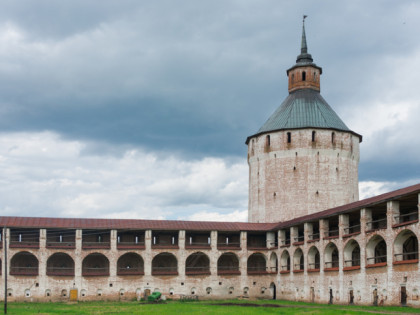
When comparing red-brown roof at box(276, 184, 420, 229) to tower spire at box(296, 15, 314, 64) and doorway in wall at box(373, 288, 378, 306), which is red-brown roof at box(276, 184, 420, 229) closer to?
doorway in wall at box(373, 288, 378, 306)

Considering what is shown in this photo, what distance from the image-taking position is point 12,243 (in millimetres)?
57281

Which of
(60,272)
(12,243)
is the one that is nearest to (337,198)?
(60,272)

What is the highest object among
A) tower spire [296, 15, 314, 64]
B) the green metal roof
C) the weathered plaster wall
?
tower spire [296, 15, 314, 64]

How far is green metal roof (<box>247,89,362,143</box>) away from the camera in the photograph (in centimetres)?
6850

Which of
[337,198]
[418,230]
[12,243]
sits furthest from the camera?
[337,198]

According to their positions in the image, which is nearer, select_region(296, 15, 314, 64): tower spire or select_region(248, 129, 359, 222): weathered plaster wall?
select_region(248, 129, 359, 222): weathered plaster wall

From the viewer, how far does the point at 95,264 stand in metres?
60.8

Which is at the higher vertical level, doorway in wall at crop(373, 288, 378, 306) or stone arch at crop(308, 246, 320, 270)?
stone arch at crop(308, 246, 320, 270)

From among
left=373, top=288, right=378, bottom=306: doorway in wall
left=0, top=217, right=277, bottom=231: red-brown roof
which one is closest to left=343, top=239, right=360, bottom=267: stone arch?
left=373, top=288, right=378, bottom=306: doorway in wall

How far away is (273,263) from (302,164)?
40.7 feet

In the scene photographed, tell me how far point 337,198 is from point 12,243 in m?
36.0

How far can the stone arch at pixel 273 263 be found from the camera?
61219 millimetres

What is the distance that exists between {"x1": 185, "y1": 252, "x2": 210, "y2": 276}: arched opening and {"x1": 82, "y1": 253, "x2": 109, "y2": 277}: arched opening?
869cm

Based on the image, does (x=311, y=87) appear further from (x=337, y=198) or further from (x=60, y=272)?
(x=60, y=272)
